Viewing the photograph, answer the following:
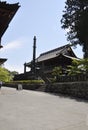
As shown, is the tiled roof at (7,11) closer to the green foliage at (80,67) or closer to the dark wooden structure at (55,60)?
the green foliage at (80,67)

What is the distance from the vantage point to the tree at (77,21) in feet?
158

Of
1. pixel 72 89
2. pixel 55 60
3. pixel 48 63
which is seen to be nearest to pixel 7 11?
pixel 72 89

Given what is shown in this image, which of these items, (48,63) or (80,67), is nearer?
(80,67)

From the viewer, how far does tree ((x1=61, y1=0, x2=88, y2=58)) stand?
4812 cm

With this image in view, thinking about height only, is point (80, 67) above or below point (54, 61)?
below

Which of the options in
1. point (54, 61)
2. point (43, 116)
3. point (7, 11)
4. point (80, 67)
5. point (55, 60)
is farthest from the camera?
point (54, 61)

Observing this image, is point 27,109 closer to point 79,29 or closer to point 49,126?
point 49,126

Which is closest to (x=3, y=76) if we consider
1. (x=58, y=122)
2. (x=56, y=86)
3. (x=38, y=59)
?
(x=38, y=59)

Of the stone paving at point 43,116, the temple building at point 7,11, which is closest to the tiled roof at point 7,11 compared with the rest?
the temple building at point 7,11

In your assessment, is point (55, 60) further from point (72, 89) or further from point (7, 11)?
point (7, 11)

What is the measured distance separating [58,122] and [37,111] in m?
3.27

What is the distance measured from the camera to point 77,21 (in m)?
49.8

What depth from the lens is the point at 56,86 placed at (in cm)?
3575

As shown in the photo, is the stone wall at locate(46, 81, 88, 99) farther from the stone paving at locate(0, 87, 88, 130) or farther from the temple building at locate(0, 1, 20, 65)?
the temple building at locate(0, 1, 20, 65)
